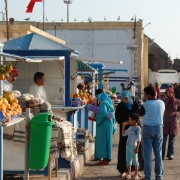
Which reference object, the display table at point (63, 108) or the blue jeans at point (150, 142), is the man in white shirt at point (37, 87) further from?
the blue jeans at point (150, 142)

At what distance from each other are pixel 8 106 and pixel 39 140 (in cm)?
90

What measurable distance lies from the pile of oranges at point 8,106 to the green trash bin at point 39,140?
32 centimetres

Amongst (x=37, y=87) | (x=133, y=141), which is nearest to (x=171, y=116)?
(x=133, y=141)

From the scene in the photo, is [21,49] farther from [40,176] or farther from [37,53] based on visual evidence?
[40,176]

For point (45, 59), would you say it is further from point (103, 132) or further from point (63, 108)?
point (103, 132)

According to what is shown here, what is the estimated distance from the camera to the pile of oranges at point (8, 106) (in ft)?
24.7

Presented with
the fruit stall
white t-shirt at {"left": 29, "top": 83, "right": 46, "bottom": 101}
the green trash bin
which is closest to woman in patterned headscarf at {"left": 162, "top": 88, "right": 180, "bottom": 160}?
the fruit stall

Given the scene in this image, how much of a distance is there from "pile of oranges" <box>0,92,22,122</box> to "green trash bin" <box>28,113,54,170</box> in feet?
1.05

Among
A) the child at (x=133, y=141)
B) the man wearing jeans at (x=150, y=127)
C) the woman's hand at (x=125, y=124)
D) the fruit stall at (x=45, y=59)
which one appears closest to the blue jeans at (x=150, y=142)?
the man wearing jeans at (x=150, y=127)

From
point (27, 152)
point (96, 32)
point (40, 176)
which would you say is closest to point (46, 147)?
point (27, 152)

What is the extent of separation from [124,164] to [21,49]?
3.04 metres

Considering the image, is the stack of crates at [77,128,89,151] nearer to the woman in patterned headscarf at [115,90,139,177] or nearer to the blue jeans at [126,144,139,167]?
the woman in patterned headscarf at [115,90,139,177]

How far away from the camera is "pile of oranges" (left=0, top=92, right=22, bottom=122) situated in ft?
24.7

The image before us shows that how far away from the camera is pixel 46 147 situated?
27.8 feet
